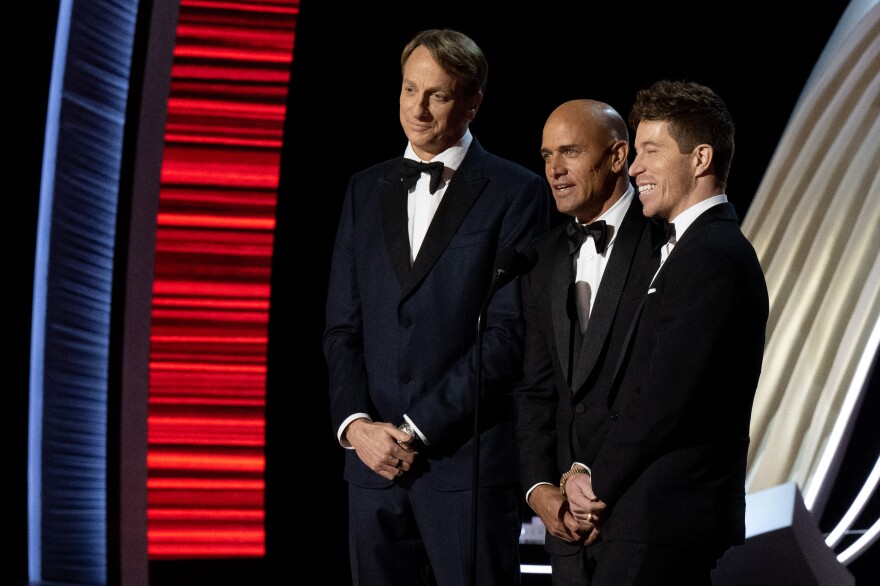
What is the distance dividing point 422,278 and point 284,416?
226 centimetres

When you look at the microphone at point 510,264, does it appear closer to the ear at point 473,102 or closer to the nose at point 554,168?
the nose at point 554,168

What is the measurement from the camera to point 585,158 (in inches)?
113

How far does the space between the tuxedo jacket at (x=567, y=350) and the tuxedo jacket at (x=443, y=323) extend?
0.37 ft

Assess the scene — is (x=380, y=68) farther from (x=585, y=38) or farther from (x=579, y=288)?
(x=579, y=288)

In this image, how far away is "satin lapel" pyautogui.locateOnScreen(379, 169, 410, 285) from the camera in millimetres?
3041

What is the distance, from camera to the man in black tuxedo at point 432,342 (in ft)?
9.50

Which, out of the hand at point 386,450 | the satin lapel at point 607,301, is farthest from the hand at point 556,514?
the hand at point 386,450

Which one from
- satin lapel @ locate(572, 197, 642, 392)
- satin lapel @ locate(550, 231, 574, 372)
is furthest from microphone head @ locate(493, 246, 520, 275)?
satin lapel @ locate(572, 197, 642, 392)

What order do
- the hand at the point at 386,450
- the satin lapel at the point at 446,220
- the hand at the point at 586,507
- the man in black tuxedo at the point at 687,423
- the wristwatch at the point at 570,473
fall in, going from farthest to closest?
the satin lapel at the point at 446,220 < the hand at the point at 386,450 < the wristwatch at the point at 570,473 < the hand at the point at 586,507 < the man in black tuxedo at the point at 687,423

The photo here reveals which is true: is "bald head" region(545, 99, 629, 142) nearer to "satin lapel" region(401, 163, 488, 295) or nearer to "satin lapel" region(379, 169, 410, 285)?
"satin lapel" region(401, 163, 488, 295)

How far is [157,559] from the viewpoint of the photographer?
309cm

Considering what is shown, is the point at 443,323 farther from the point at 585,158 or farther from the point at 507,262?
the point at 585,158

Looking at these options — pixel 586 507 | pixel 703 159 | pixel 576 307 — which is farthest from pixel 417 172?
pixel 586 507

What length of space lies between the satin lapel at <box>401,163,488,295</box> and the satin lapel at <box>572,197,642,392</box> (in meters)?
0.47
